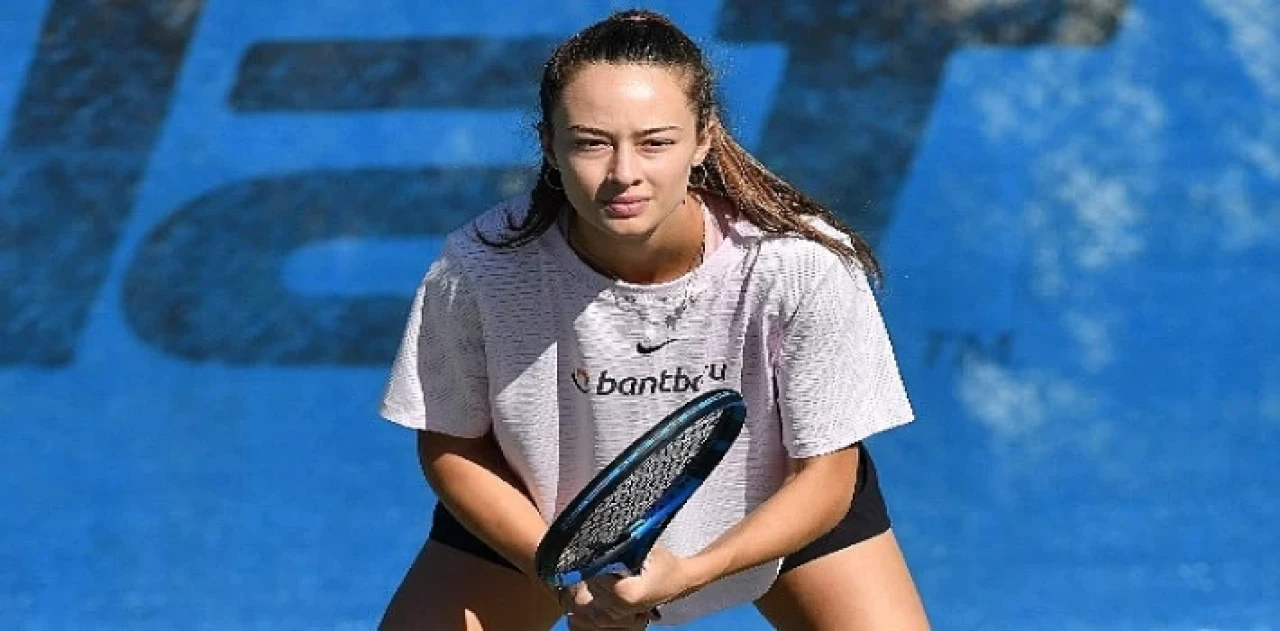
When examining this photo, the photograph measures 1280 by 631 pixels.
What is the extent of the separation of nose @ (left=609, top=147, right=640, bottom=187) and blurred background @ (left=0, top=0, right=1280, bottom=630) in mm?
1421

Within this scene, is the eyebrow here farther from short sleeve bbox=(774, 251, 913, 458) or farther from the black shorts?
the black shorts

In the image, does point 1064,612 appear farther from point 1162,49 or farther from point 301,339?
point 301,339

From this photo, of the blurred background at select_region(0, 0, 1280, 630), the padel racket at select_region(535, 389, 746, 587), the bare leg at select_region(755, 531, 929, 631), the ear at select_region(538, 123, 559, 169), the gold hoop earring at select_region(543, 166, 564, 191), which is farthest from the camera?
the blurred background at select_region(0, 0, 1280, 630)

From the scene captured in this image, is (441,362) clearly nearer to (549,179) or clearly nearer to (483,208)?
(549,179)

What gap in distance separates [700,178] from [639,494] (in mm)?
447

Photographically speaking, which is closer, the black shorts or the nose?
the nose

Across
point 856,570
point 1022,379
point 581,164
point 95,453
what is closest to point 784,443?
point 856,570

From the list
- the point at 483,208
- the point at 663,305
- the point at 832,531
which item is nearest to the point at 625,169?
the point at 663,305

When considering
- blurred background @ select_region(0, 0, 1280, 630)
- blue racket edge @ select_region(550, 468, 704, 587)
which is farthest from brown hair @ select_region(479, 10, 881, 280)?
blurred background @ select_region(0, 0, 1280, 630)

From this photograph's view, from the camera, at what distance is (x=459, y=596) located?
2709 millimetres

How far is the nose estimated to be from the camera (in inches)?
93.8

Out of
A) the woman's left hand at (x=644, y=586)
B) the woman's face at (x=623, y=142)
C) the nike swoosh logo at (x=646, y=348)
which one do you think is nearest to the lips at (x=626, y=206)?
the woman's face at (x=623, y=142)

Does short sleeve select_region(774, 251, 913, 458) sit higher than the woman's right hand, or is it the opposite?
short sleeve select_region(774, 251, 913, 458)

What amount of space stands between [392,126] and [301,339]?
404mm
